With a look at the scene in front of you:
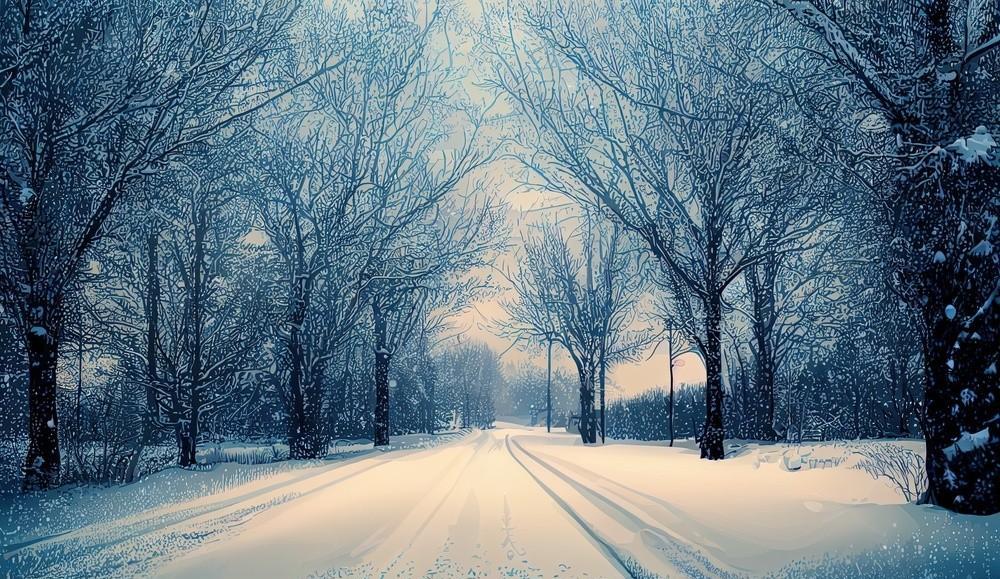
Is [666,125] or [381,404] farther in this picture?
[381,404]

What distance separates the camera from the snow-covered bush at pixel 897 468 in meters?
7.33

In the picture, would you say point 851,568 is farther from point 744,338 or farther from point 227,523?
point 744,338

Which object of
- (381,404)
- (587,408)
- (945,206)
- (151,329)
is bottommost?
(587,408)

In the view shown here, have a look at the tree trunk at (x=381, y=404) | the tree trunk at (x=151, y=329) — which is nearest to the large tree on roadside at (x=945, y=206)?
the tree trunk at (x=151, y=329)

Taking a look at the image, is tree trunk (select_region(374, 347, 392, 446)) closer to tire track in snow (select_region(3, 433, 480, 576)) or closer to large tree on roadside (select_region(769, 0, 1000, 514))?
tire track in snow (select_region(3, 433, 480, 576))

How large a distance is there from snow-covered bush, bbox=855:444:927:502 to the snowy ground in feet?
0.67

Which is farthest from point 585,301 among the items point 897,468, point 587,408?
point 897,468

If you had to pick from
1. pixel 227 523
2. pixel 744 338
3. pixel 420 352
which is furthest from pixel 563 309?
pixel 227 523

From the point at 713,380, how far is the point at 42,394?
13266 millimetres

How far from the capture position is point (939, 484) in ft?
20.8

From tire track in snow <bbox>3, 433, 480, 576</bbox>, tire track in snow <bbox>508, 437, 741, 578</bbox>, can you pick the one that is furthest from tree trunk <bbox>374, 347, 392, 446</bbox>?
tire track in snow <bbox>508, 437, 741, 578</bbox>

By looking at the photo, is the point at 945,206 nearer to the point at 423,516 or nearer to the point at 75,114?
the point at 423,516

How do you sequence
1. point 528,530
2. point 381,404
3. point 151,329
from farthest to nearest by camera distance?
point 381,404 < point 151,329 < point 528,530

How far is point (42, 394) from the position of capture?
34.2 feet
